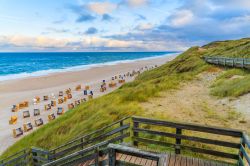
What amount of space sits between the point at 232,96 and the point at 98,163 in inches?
422

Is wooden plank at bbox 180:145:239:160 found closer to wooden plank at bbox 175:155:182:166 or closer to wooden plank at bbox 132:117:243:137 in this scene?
wooden plank at bbox 175:155:182:166

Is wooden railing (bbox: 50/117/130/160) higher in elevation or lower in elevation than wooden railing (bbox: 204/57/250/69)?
lower

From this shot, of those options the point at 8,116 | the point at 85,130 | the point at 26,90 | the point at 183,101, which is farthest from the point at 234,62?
the point at 26,90

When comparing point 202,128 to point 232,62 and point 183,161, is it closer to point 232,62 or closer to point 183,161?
point 183,161

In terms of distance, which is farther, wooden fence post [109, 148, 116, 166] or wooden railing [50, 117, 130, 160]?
wooden railing [50, 117, 130, 160]

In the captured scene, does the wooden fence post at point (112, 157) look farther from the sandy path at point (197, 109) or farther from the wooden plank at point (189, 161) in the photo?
the sandy path at point (197, 109)

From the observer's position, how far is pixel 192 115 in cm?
1017

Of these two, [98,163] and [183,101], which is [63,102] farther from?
[98,163]

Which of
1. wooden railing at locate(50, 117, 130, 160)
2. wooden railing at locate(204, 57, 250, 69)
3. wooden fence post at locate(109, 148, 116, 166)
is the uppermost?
wooden railing at locate(204, 57, 250, 69)

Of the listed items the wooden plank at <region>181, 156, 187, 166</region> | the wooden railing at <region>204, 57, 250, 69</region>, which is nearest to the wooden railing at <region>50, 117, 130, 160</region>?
the wooden plank at <region>181, 156, 187, 166</region>

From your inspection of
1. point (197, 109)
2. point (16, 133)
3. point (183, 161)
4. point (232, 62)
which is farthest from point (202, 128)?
point (232, 62)

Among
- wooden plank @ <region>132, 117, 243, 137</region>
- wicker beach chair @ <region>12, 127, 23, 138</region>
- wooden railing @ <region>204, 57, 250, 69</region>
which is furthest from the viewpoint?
wooden railing @ <region>204, 57, 250, 69</region>

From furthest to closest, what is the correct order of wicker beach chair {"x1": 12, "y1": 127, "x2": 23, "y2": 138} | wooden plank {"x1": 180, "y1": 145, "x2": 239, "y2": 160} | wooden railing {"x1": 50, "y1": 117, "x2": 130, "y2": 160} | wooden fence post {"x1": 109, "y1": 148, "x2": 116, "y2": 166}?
wicker beach chair {"x1": 12, "y1": 127, "x2": 23, "y2": 138}, wooden railing {"x1": 50, "y1": 117, "x2": 130, "y2": 160}, wooden plank {"x1": 180, "y1": 145, "x2": 239, "y2": 160}, wooden fence post {"x1": 109, "y1": 148, "x2": 116, "y2": 166}

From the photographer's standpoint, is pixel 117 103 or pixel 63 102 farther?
pixel 63 102
